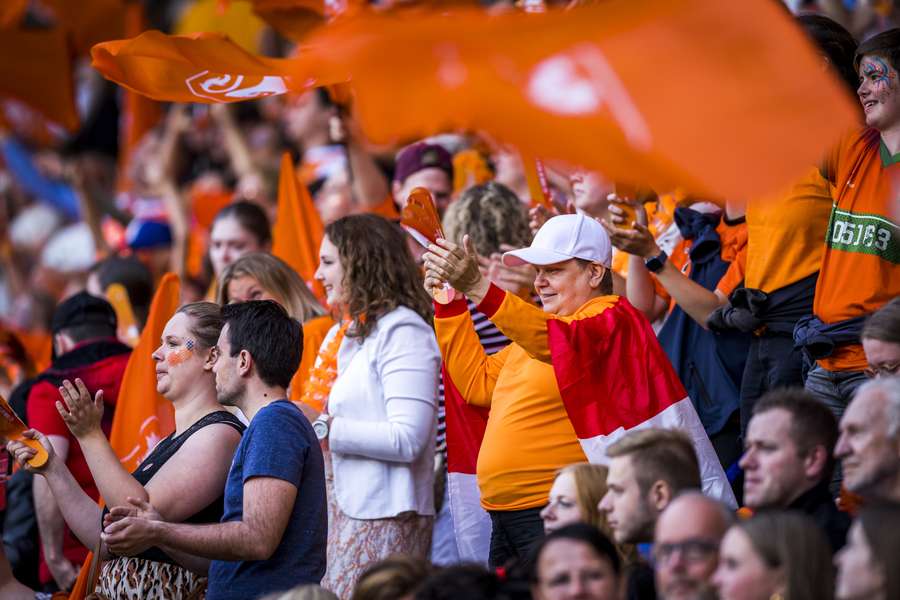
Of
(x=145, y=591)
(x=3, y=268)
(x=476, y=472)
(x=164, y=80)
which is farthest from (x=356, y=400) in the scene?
(x=3, y=268)

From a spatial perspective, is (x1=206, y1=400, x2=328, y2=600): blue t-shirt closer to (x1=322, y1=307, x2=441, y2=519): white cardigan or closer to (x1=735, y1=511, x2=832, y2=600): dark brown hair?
(x1=322, y1=307, x2=441, y2=519): white cardigan

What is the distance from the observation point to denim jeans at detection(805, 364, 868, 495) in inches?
189

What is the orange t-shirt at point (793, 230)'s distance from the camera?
5.37 metres

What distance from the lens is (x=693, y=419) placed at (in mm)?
4977

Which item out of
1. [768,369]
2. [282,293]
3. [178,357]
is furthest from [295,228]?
[768,369]

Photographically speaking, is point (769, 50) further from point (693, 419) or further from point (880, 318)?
point (693, 419)

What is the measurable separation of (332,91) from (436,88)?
3.41 metres

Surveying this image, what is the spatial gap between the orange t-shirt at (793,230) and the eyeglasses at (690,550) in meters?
2.01

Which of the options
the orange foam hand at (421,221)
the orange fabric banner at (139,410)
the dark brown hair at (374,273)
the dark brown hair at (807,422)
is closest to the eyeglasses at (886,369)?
the dark brown hair at (807,422)

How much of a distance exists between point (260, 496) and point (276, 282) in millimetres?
1948

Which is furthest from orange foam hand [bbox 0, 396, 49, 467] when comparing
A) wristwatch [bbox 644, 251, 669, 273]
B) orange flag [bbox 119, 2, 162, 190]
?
orange flag [bbox 119, 2, 162, 190]

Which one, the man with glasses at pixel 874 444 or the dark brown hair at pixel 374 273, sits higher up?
the man with glasses at pixel 874 444

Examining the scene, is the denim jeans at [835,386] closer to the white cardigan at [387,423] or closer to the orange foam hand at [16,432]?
the white cardigan at [387,423]

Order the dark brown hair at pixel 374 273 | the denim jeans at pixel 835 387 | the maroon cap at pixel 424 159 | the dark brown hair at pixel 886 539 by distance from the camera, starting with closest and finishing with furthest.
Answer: the dark brown hair at pixel 886 539 < the denim jeans at pixel 835 387 < the dark brown hair at pixel 374 273 < the maroon cap at pixel 424 159
